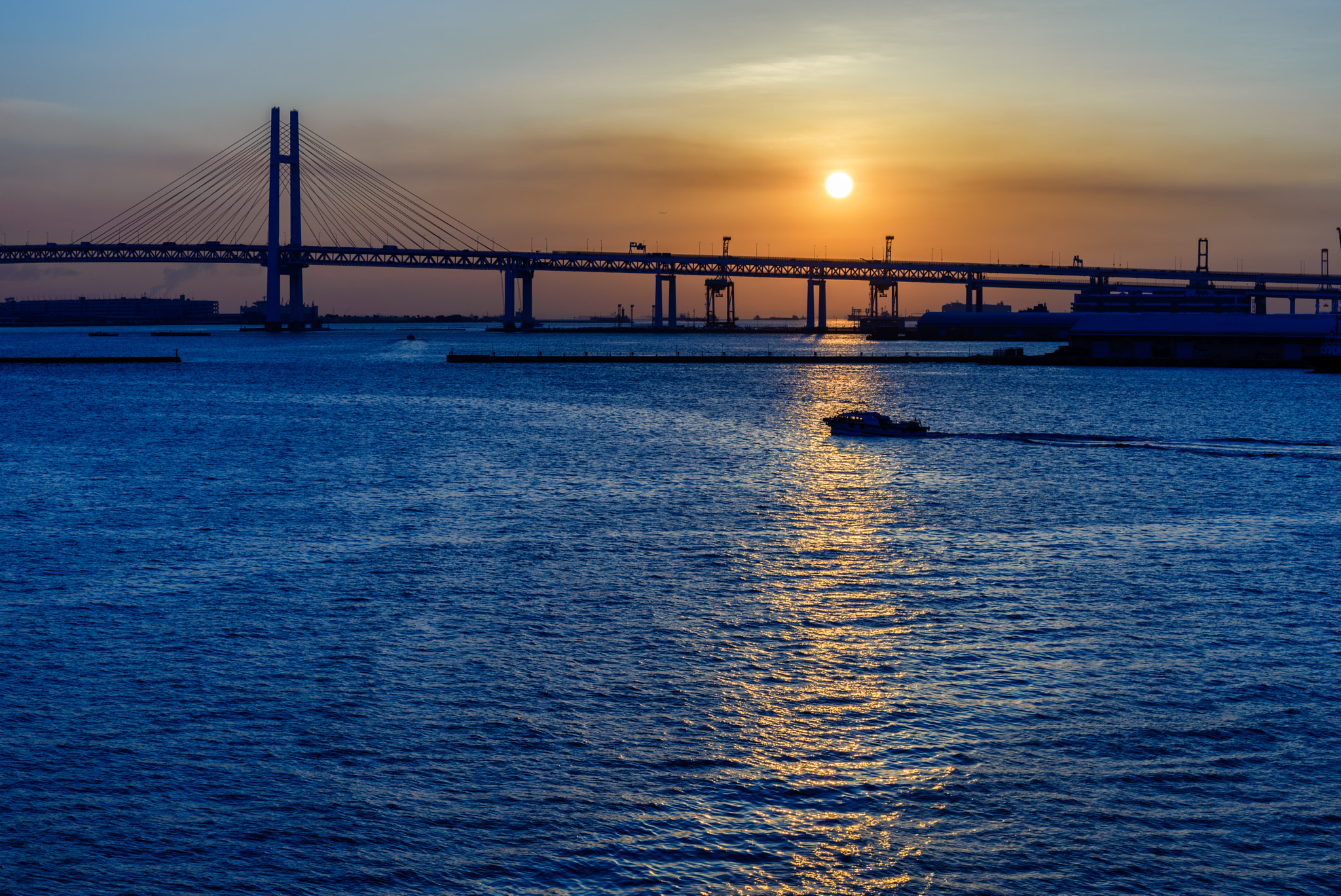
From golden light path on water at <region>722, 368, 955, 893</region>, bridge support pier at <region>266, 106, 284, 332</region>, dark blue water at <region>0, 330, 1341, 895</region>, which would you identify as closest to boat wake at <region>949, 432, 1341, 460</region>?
dark blue water at <region>0, 330, 1341, 895</region>

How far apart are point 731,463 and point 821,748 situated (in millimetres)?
29513

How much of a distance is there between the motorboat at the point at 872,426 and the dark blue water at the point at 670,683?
46.4 feet

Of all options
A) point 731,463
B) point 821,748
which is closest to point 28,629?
point 821,748

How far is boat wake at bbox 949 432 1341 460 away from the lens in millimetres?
45312

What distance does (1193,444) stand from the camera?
159ft

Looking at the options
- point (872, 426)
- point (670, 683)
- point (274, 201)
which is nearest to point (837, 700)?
point (670, 683)

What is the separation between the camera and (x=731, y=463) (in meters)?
42.6

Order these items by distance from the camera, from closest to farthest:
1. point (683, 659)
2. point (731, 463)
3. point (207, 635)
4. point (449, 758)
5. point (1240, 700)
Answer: point (449, 758) < point (1240, 700) < point (683, 659) < point (207, 635) < point (731, 463)

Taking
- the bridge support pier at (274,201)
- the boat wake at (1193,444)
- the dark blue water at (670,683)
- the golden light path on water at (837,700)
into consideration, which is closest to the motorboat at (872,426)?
the boat wake at (1193,444)

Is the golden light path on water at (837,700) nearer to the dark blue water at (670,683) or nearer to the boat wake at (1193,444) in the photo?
the dark blue water at (670,683)

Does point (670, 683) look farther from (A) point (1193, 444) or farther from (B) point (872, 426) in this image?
(A) point (1193, 444)

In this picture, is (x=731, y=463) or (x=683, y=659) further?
(x=731, y=463)

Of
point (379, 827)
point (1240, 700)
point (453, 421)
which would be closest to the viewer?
point (379, 827)

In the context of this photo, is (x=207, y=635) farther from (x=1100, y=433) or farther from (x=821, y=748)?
(x=1100, y=433)
